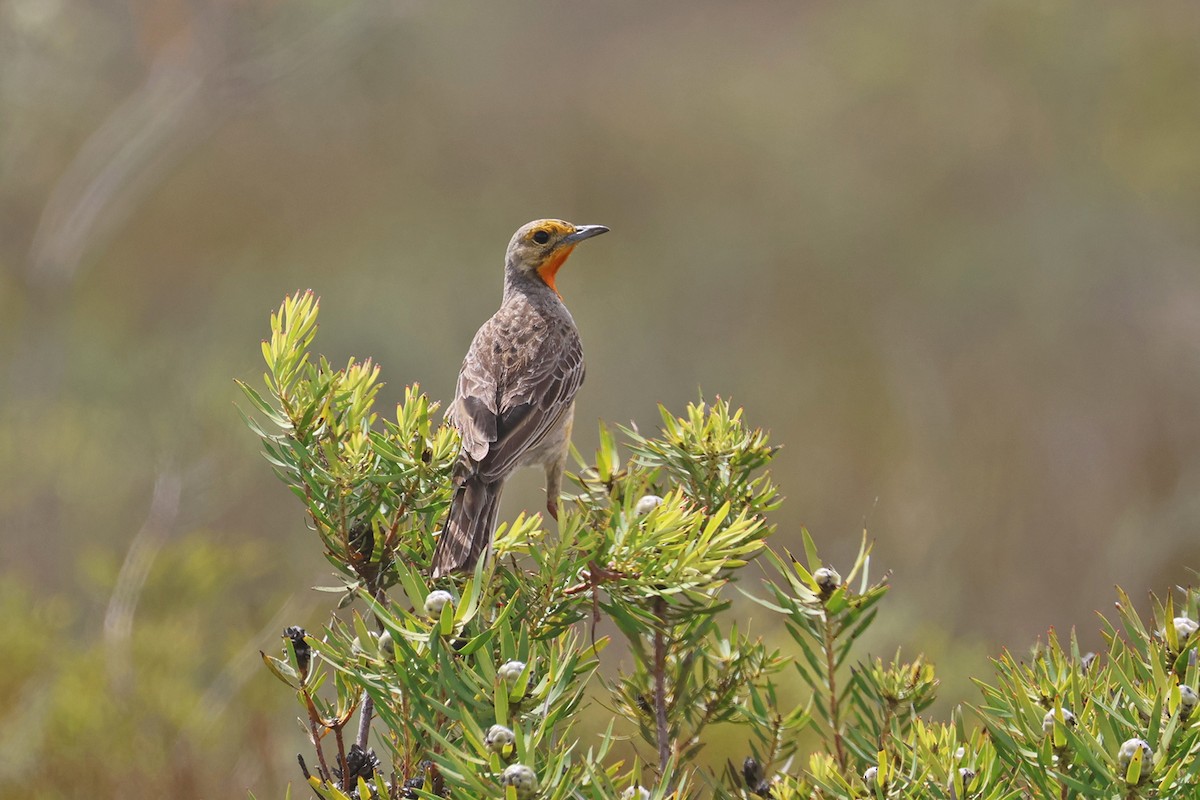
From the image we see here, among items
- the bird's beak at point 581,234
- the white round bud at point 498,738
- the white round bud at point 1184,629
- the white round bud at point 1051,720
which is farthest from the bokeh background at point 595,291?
the white round bud at point 1184,629

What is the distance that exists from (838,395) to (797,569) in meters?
11.8

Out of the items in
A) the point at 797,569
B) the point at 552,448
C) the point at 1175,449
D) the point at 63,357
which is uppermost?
the point at 63,357

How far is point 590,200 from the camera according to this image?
18.2 m

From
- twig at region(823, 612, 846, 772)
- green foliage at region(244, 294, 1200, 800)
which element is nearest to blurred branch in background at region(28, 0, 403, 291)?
green foliage at region(244, 294, 1200, 800)

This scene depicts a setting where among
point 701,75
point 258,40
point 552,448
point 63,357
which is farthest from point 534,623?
point 701,75

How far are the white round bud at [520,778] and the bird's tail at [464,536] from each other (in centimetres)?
52

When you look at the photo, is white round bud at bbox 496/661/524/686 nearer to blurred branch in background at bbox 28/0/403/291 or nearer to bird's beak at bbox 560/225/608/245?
bird's beak at bbox 560/225/608/245

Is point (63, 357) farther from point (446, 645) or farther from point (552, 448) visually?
point (446, 645)

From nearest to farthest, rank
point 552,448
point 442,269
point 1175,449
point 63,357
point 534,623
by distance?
point 534,623 → point 552,448 → point 1175,449 → point 63,357 → point 442,269

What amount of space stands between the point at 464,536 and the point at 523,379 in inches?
78.8

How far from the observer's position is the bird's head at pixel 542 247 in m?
4.93

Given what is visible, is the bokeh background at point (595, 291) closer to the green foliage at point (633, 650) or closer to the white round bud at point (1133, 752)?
the green foliage at point (633, 650)

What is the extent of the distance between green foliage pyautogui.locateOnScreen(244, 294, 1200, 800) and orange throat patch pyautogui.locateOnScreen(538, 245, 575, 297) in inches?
109

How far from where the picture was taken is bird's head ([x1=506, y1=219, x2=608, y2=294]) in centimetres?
493
